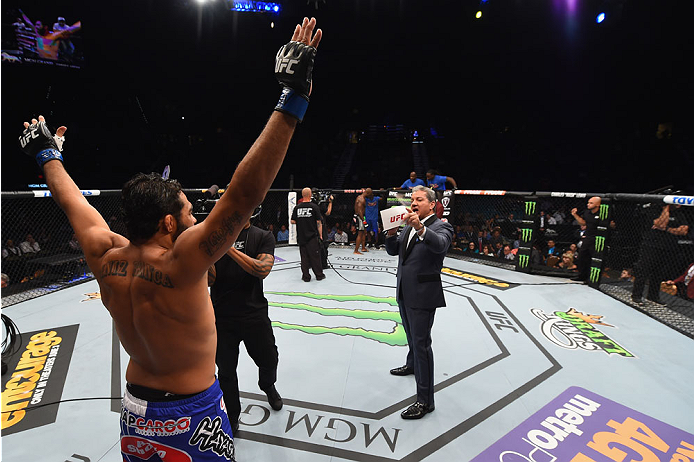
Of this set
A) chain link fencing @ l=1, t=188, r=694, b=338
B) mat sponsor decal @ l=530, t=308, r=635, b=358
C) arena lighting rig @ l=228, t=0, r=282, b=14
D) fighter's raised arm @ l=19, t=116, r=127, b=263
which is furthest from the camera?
arena lighting rig @ l=228, t=0, r=282, b=14

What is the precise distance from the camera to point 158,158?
1452cm

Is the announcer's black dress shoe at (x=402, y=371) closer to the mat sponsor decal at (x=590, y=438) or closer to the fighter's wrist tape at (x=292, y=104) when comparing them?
the mat sponsor decal at (x=590, y=438)

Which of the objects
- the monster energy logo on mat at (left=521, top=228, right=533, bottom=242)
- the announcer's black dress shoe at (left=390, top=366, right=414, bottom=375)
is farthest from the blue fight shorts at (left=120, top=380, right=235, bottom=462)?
the monster energy logo on mat at (left=521, top=228, right=533, bottom=242)

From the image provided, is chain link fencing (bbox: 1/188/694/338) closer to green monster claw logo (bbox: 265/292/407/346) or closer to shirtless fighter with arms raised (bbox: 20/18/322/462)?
shirtless fighter with arms raised (bbox: 20/18/322/462)

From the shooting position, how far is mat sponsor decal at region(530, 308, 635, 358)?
12.7 ft

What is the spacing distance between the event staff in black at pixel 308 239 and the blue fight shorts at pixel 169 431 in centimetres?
513

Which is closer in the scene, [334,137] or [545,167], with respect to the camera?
[545,167]

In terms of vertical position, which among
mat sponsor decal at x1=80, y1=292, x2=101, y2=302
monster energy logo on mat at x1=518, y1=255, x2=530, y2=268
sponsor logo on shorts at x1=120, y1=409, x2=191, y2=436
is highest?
sponsor logo on shorts at x1=120, y1=409, x2=191, y2=436

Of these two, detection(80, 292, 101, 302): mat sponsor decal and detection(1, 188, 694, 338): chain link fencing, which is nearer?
detection(1, 188, 694, 338): chain link fencing

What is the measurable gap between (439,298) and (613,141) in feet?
53.6

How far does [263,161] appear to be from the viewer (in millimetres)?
924

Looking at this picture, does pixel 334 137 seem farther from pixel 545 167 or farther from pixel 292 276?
pixel 292 276

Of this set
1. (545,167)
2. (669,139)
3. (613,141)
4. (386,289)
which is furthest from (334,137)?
(386,289)

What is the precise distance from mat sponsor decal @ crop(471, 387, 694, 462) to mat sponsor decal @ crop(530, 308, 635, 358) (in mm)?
1176
